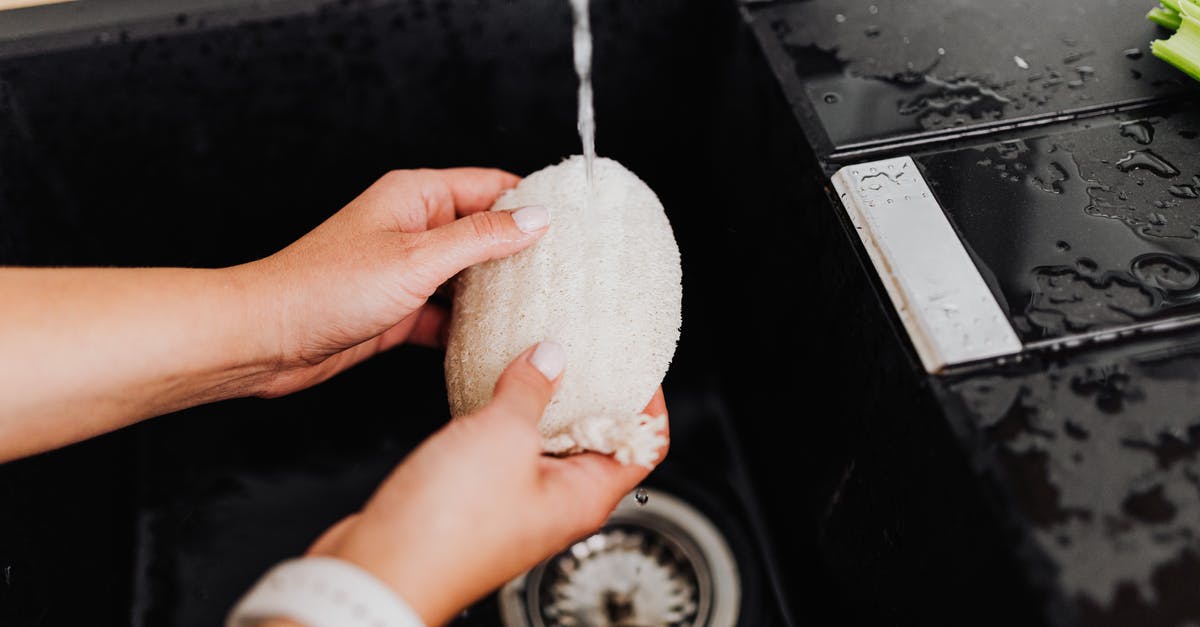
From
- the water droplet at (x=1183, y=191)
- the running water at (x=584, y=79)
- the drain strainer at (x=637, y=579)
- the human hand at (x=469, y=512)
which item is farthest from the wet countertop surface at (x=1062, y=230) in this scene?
the drain strainer at (x=637, y=579)

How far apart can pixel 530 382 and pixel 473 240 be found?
157mm

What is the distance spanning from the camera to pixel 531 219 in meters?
0.73

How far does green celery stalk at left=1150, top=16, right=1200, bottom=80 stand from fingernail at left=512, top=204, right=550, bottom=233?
0.56 m

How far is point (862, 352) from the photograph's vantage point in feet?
2.12

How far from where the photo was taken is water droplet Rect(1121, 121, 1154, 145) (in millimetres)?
670

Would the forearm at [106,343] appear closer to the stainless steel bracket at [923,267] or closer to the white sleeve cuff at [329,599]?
the white sleeve cuff at [329,599]

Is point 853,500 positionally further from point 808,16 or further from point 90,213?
point 90,213

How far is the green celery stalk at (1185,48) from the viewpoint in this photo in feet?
2.22

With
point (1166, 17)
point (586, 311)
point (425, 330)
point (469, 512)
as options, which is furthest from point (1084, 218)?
point (425, 330)

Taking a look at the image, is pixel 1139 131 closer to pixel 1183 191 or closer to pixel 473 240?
pixel 1183 191

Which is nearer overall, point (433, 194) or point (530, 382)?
point (530, 382)

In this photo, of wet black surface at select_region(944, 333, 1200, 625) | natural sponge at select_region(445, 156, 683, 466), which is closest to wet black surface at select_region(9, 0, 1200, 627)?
wet black surface at select_region(944, 333, 1200, 625)

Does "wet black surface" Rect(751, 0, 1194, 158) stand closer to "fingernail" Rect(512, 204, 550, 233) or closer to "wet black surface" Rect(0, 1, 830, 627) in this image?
"wet black surface" Rect(0, 1, 830, 627)

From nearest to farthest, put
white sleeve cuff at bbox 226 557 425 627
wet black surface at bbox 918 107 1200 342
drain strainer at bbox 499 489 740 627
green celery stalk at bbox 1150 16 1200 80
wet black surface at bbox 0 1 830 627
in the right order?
white sleeve cuff at bbox 226 557 425 627
wet black surface at bbox 918 107 1200 342
green celery stalk at bbox 1150 16 1200 80
wet black surface at bbox 0 1 830 627
drain strainer at bbox 499 489 740 627
